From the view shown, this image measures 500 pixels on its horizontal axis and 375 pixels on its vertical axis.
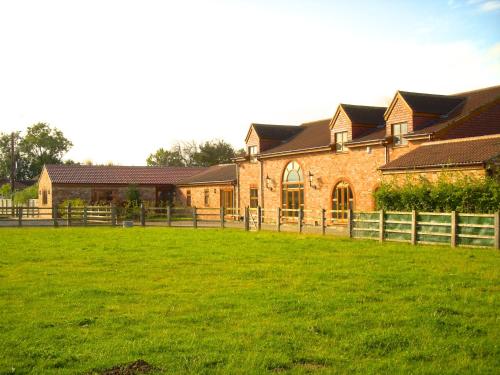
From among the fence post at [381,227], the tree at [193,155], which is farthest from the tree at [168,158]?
the fence post at [381,227]

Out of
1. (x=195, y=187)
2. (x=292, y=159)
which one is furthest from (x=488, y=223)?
(x=195, y=187)

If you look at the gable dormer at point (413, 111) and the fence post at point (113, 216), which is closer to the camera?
the gable dormer at point (413, 111)

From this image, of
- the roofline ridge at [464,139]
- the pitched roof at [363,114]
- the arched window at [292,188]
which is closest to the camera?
the roofline ridge at [464,139]

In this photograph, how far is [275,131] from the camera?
42.0 m

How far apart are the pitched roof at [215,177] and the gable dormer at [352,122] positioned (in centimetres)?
1247

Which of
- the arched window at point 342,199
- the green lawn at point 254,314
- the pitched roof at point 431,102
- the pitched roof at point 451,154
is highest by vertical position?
the pitched roof at point 431,102

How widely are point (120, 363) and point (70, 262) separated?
9.57 metres

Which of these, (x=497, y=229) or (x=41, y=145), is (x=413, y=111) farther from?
(x=41, y=145)

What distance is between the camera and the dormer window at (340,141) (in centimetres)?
3330

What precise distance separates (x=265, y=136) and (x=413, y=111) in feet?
46.9

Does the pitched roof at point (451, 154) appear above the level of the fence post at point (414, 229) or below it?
above

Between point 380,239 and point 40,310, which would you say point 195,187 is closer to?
point 380,239

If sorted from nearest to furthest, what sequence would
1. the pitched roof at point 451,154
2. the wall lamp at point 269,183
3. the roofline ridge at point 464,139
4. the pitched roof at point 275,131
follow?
the pitched roof at point 451,154 → the roofline ridge at point 464,139 → the wall lamp at point 269,183 → the pitched roof at point 275,131

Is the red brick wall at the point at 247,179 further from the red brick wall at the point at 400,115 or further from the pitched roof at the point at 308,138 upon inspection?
the red brick wall at the point at 400,115
